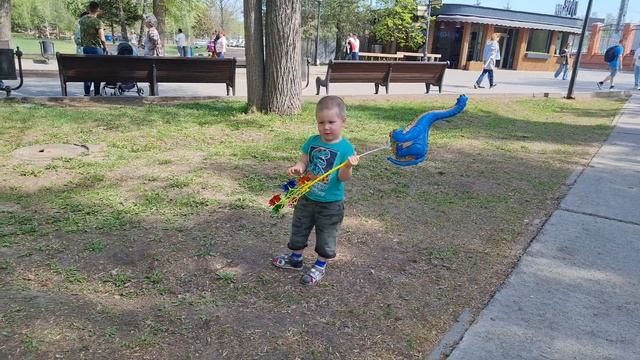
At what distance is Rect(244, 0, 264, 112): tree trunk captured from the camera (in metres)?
7.68

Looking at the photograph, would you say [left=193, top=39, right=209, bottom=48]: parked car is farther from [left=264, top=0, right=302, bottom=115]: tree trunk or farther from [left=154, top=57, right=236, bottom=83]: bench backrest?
[left=264, top=0, right=302, bottom=115]: tree trunk

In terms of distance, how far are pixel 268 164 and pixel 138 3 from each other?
1151 inches

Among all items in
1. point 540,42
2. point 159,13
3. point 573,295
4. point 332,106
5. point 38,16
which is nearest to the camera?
point 332,106

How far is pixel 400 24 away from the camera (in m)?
31.2

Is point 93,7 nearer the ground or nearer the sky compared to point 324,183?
nearer the sky

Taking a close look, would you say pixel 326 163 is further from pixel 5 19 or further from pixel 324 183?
pixel 5 19

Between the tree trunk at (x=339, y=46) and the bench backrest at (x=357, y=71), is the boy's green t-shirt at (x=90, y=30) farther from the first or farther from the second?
the tree trunk at (x=339, y=46)

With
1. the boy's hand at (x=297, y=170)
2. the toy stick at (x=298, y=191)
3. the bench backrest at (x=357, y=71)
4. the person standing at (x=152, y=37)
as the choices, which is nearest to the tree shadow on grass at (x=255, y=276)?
the toy stick at (x=298, y=191)

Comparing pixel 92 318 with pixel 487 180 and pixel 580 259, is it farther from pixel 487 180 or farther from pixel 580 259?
pixel 487 180

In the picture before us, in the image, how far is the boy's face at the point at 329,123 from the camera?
109 inches

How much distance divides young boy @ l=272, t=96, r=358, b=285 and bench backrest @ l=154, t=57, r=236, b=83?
7116 millimetres

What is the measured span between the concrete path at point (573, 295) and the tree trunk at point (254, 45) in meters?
4.91

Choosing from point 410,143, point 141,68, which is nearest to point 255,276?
point 410,143

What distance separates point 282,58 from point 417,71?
597 centimetres
